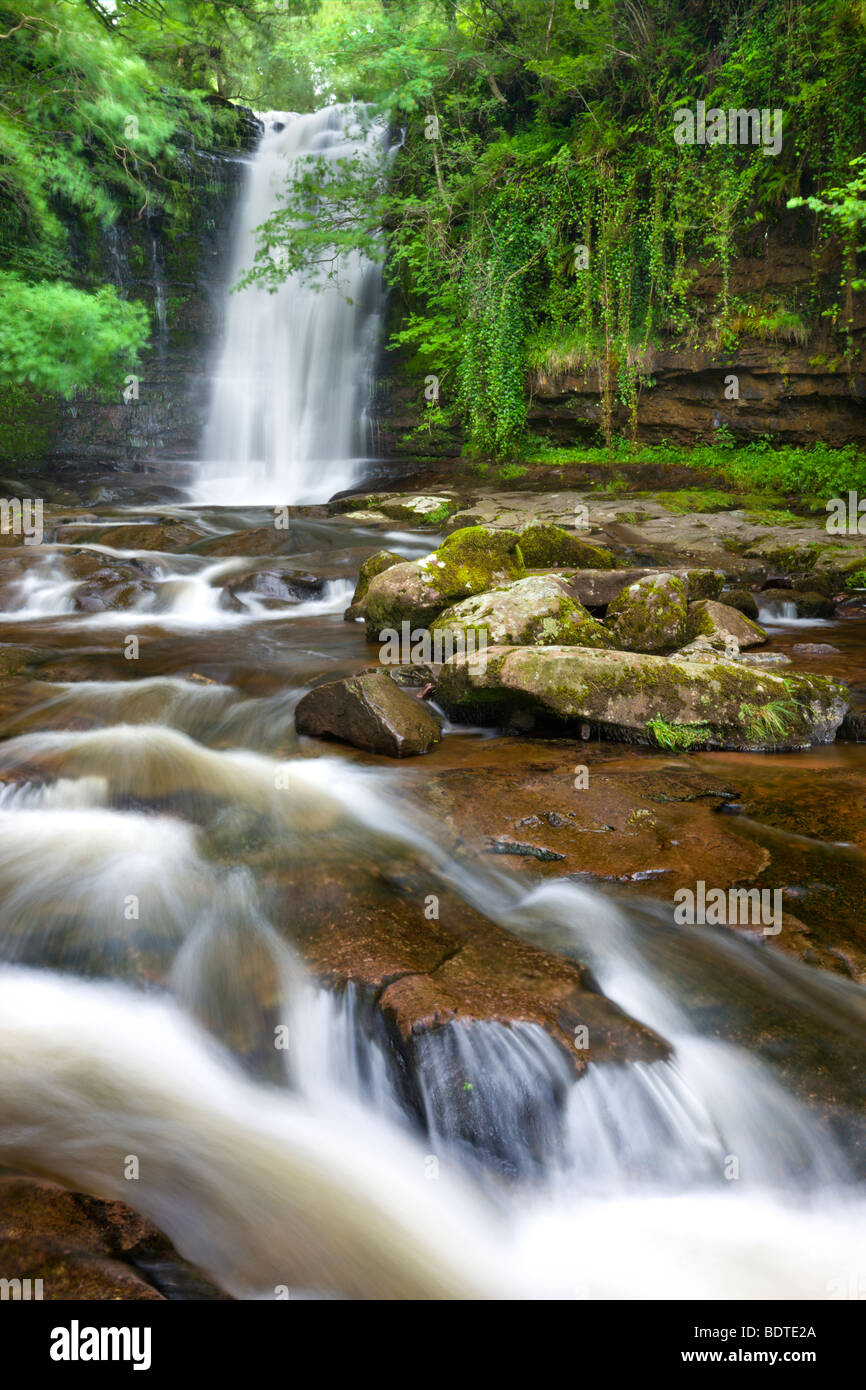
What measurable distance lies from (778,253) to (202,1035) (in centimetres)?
1494

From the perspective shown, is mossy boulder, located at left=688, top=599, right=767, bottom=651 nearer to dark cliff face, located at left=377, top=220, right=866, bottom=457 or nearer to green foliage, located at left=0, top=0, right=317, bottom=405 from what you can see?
dark cliff face, located at left=377, top=220, right=866, bottom=457

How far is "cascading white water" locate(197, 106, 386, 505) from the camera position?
18109mm

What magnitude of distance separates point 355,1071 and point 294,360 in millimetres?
19113

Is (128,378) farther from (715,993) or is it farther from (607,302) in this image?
(715,993)

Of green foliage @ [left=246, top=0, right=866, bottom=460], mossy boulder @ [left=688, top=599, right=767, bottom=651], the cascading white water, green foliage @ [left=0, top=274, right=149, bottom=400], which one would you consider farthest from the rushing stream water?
the cascading white water

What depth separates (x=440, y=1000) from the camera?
9.31 feet

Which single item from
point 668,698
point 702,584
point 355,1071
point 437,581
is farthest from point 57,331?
point 355,1071

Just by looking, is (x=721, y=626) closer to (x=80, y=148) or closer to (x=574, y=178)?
(x=574, y=178)

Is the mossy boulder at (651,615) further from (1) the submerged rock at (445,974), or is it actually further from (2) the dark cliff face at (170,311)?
(2) the dark cliff face at (170,311)

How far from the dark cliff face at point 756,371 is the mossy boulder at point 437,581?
8.14 metres

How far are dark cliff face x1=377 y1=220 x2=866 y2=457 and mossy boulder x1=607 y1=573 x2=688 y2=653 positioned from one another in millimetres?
8295

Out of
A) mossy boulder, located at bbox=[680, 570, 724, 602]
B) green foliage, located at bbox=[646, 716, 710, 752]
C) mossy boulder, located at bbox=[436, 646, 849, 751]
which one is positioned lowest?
green foliage, located at bbox=[646, 716, 710, 752]

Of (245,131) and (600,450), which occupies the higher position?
(245,131)
